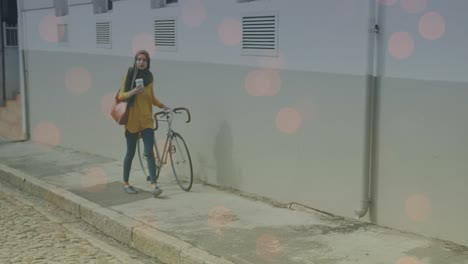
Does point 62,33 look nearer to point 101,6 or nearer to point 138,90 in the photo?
point 101,6

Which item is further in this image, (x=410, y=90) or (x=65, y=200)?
(x=65, y=200)

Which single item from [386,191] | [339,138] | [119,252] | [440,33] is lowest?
[119,252]

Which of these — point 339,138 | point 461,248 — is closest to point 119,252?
point 339,138

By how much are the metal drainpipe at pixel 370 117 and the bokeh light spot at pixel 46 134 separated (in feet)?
25.7

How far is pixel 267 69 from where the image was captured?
6918mm

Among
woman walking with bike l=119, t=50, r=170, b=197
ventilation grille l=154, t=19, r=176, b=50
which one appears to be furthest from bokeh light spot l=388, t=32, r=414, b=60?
ventilation grille l=154, t=19, r=176, b=50

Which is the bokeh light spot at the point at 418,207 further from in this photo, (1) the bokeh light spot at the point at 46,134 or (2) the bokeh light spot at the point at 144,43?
(1) the bokeh light spot at the point at 46,134

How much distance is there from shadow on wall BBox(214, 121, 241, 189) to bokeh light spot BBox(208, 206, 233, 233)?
89cm

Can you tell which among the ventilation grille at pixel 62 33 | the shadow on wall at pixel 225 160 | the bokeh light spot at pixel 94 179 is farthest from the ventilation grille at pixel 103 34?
the shadow on wall at pixel 225 160

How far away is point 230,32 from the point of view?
7.42m

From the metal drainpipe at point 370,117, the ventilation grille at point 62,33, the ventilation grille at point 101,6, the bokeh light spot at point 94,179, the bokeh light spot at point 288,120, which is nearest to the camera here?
the metal drainpipe at point 370,117

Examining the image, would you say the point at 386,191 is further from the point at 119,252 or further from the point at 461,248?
the point at 119,252

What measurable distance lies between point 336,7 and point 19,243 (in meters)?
4.02

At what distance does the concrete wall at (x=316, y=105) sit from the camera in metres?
5.26
